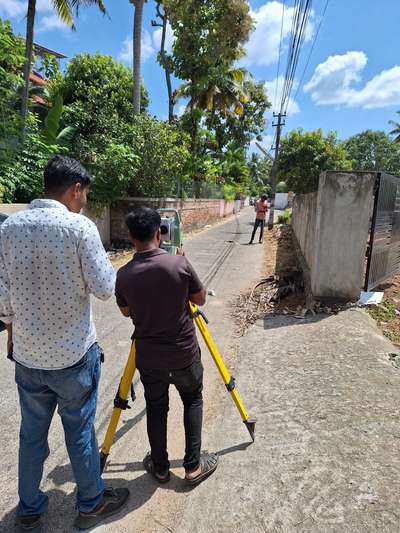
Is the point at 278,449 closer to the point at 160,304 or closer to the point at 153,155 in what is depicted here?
the point at 160,304

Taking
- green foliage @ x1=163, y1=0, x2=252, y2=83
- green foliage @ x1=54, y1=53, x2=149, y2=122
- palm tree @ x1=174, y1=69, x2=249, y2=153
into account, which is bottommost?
green foliage @ x1=54, y1=53, x2=149, y2=122

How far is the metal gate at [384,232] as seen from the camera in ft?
16.4

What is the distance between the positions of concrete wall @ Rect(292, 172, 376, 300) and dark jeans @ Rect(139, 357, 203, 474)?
11.3ft

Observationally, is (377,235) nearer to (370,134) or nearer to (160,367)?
(160,367)

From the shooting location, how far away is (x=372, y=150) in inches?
2126

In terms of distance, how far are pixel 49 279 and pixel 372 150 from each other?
61.3 meters

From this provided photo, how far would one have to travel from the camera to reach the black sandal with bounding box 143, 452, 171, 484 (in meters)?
2.33

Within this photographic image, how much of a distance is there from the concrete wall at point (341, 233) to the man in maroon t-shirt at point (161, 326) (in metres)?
3.43

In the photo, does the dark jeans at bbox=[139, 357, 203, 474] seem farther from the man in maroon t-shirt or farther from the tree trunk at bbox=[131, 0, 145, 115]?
the tree trunk at bbox=[131, 0, 145, 115]

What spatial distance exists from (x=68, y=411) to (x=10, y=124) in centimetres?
885

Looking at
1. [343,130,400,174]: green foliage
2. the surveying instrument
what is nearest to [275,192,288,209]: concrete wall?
[343,130,400,174]: green foliage

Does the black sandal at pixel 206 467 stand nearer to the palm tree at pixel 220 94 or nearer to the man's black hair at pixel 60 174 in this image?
the man's black hair at pixel 60 174

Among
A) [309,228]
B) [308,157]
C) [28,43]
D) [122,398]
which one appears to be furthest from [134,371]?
[308,157]

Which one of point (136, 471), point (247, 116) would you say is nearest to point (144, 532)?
point (136, 471)
